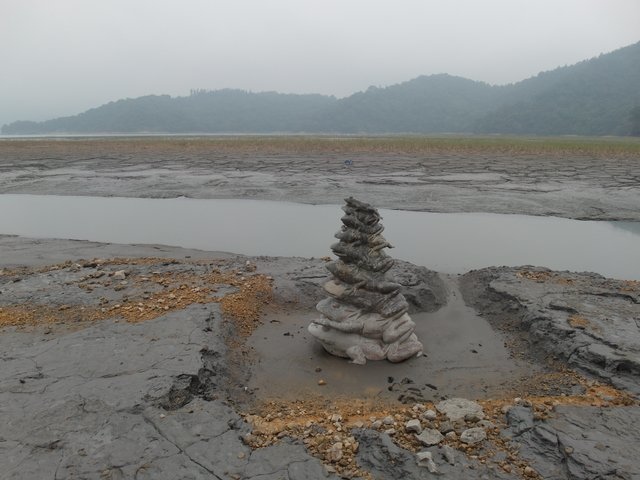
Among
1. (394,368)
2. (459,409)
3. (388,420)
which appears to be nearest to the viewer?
(388,420)

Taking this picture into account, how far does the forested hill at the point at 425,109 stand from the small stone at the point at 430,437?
268 feet

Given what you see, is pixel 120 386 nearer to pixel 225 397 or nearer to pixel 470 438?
pixel 225 397

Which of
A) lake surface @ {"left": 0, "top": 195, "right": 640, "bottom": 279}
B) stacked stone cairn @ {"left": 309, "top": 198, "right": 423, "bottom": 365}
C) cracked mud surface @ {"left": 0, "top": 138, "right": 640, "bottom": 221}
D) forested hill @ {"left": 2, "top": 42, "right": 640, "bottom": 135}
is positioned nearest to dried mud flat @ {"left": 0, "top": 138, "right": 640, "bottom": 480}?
stacked stone cairn @ {"left": 309, "top": 198, "right": 423, "bottom": 365}

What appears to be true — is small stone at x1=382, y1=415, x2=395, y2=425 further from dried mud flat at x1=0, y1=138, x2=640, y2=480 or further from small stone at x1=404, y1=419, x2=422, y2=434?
small stone at x1=404, y1=419, x2=422, y2=434

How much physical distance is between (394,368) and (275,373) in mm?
1410

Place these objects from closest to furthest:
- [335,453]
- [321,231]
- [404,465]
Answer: [404,465]
[335,453]
[321,231]

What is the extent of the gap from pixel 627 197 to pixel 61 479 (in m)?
18.7

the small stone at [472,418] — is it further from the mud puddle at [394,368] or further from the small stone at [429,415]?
the mud puddle at [394,368]

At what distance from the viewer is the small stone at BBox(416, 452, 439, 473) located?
3.74 metres

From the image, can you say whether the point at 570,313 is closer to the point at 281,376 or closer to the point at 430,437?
the point at 430,437

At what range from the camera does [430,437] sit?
4098 mm

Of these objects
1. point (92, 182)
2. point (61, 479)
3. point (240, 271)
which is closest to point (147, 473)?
point (61, 479)

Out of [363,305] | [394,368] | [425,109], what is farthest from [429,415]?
[425,109]

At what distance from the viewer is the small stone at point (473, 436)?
404 centimetres
